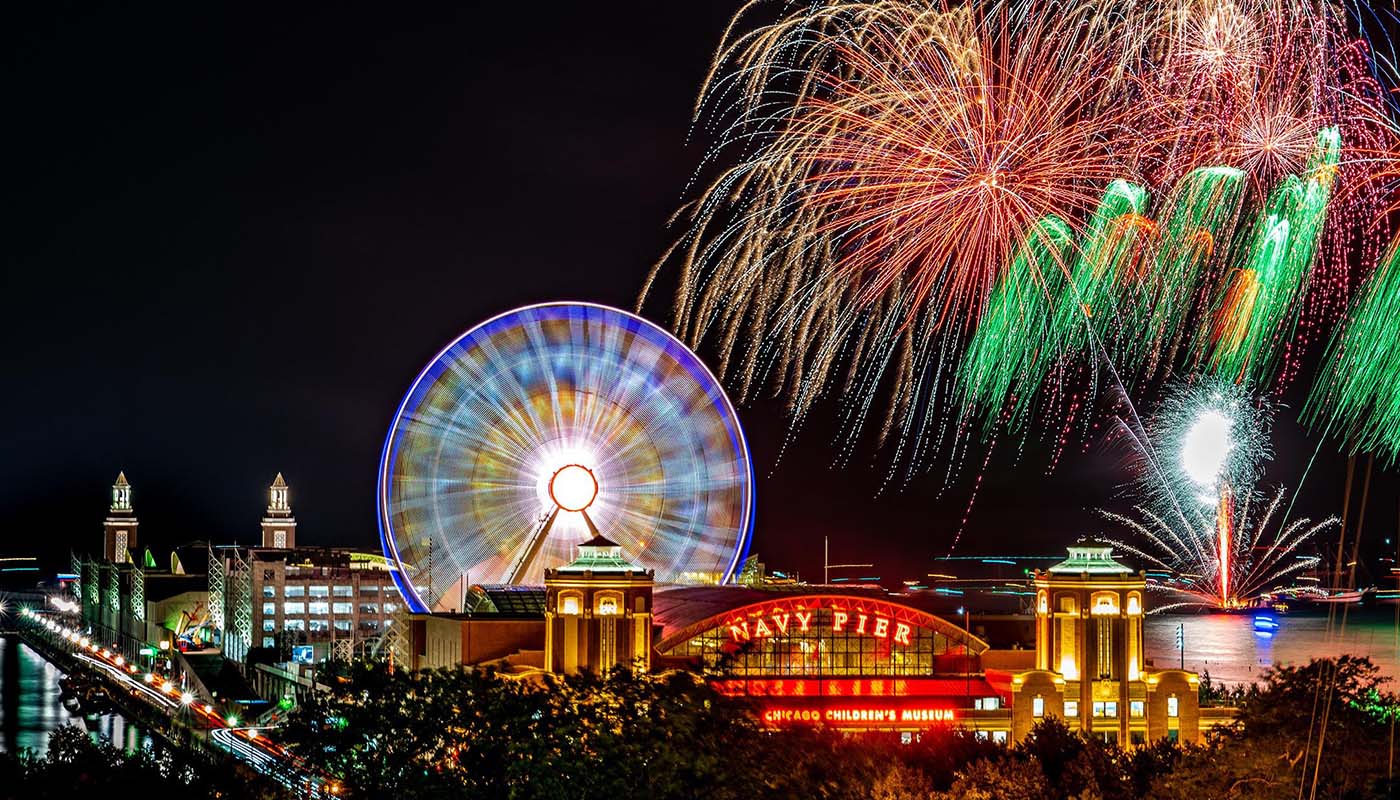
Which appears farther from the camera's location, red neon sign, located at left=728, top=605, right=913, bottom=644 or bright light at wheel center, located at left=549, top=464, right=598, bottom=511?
bright light at wheel center, located at left=549, top=464, right=598, bottom=511

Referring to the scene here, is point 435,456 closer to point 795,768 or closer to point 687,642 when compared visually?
point 687,642

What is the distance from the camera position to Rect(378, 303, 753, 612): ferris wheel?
63.2 metres

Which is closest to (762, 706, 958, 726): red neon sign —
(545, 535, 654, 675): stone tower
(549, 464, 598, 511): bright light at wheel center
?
(545, 535, 654, 675): stone tower

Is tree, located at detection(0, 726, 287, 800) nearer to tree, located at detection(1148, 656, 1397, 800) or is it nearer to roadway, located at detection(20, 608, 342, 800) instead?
roadway, located at detection(20, 608, 342, 800)

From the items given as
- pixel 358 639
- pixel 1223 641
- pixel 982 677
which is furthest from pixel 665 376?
pixel 1223 641

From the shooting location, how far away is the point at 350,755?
34.0 metres

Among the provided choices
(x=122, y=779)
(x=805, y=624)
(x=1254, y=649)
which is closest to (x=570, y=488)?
(x=805, y=624)

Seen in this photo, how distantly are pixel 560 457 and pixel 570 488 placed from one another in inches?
49.7

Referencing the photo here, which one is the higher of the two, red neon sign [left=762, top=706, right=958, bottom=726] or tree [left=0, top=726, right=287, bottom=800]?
tree [left=0, top=726, right=287, bottom=800]

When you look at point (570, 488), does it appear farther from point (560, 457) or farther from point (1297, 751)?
point (1297, 751)

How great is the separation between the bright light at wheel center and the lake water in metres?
24.9

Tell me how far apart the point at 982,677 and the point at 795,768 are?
89.9 feet

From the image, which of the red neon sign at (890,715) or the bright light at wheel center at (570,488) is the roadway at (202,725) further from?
the red neon sign at (890,715)

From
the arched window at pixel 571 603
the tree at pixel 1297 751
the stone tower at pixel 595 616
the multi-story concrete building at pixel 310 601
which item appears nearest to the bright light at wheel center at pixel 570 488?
the stone tower at pixel 595 616
